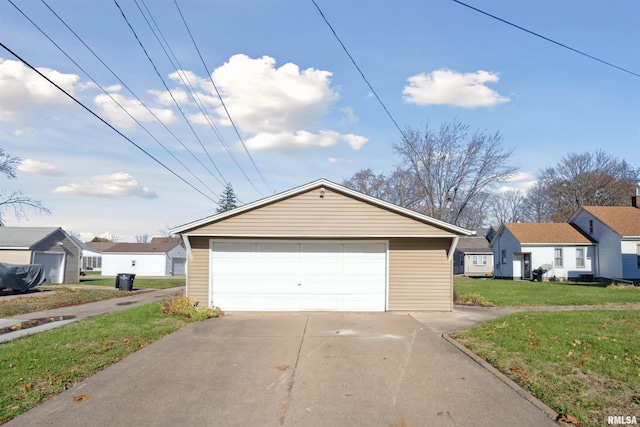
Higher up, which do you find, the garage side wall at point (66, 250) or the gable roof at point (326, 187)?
the gable roof at point (326, 187)

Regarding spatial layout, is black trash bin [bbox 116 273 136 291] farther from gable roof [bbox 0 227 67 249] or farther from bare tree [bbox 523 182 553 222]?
bare tree [bbox 523 182 553 222]

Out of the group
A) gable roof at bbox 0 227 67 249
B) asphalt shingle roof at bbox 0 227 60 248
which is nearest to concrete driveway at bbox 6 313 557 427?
gable roof at bbox 0 227 67 249

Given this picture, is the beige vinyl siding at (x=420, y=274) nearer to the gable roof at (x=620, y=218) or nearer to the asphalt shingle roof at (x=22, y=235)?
the gable roof at (x=620, y=218)

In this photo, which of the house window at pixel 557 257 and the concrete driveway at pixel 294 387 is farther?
the house window at pixel 557 257

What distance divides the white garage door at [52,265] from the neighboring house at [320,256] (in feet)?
83.6

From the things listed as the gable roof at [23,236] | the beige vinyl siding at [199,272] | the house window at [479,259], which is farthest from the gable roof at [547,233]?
the gable roof at [23,236]

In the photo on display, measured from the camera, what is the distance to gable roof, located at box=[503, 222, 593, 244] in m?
31.4

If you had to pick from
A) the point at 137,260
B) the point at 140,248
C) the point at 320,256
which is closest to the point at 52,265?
the point at 137,260

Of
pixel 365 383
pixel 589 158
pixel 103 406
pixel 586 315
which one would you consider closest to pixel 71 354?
pixel 103 406

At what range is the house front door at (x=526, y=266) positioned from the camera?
32.3m

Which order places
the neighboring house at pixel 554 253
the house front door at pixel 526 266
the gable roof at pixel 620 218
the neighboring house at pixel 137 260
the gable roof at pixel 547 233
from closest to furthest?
the gable roof at pixel 620 218 → the neighboring house at pixel 554 253 → the gable roof at pixel 547 233 → the house front door at pixel 526 266 → the neighboring house at pixel 137 260

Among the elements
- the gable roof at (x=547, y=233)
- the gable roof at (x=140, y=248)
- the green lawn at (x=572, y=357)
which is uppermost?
the gable roof at (x=547, y=233)

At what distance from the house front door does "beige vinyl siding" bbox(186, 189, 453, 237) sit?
2315 cm

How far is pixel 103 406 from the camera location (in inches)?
213
